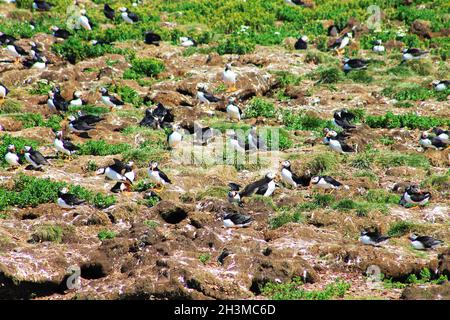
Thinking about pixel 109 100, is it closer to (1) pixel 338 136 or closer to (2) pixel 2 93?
(2) pixel 2 93

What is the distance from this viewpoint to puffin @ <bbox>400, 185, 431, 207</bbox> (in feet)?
59.5

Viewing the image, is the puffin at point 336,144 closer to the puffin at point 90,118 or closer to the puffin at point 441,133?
the puffin at point 441,133

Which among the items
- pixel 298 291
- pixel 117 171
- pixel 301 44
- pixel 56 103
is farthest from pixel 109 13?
pixel 298 291

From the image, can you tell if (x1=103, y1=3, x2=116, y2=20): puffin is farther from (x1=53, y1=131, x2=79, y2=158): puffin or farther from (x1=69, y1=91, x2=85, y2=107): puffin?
(x1=53, y1=131, x2=79, y2=158): puffin

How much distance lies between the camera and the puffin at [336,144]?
840 inches

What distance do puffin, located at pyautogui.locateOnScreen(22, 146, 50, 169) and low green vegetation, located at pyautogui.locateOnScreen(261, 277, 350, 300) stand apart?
7390 millimetres

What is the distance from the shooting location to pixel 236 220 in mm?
17078

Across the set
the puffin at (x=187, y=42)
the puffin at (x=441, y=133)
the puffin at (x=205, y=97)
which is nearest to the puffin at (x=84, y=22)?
the puffin at (x=187, y=42)

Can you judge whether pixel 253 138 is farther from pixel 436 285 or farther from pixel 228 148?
pixel 436 285

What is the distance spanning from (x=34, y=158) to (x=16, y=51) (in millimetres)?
9209

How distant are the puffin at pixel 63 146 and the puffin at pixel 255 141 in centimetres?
405

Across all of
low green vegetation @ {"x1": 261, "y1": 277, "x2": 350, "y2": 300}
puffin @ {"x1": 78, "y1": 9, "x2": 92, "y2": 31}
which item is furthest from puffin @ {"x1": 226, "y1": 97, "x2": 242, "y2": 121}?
low green vegetation @ {"x1": 261, "y1": 277, "x2": 350, "y2": 300}

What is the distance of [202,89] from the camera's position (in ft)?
84.5

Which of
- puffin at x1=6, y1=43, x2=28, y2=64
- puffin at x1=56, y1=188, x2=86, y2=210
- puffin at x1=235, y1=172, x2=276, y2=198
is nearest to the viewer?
puffin at x1=56, y1=188, x2=86, y2=210
